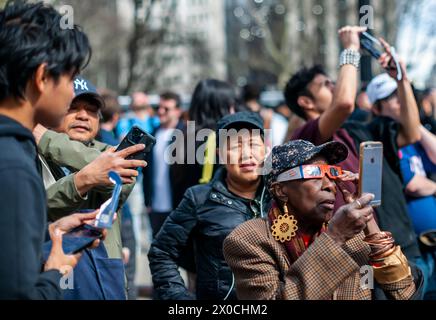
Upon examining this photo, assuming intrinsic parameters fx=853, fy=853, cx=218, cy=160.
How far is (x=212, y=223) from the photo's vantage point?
4805mm

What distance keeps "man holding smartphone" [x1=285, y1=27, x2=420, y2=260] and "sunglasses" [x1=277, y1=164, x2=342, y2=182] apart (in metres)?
0.66

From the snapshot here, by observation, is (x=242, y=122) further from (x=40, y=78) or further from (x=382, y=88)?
(x=40, y=78)

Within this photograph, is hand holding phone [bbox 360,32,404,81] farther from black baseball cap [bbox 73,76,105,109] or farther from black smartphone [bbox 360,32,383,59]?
black baseball cap [bbox 73,76,105,109]

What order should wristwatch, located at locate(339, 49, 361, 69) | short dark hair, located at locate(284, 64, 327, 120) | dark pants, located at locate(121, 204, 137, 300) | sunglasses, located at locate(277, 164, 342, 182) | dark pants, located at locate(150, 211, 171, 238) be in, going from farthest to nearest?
dark pants, located at locate(150, 211, 171, 238), dark pants, located at locate(121, 204, 137, 300), short dark hair, located at locate(284, 64, 327, 120), wristwatch, located at locate(339, 49, 361, 69), sunglasses, located at locate(277, 164, 342, 182)

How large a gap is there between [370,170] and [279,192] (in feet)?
1.44

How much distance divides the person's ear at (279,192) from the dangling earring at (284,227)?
0.26ft

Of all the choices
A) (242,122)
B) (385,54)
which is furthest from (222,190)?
(385,54)

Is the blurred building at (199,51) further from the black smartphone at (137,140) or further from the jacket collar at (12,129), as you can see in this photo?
the jacket collar at (12,129)

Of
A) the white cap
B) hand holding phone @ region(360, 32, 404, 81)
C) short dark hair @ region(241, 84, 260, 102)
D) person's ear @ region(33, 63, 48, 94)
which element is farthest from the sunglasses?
short dark hair @ region(241, 84, 260, 102)

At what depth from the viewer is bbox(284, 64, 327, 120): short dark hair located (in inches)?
235

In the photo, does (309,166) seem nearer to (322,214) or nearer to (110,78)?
(322,214)

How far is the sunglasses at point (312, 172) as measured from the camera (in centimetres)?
386

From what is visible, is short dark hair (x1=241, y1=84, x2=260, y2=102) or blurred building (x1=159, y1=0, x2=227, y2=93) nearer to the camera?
short dark hair (x1=241, y1=84, x2=260, y2=102)
